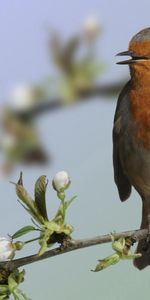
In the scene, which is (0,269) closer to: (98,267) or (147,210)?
(98,267)

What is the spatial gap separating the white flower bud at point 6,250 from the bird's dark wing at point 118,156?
27.6 inches

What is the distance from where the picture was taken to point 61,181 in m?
0.74

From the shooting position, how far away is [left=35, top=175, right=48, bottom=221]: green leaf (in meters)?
0.73

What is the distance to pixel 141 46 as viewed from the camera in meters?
1.13

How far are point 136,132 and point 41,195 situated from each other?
0.60 meters

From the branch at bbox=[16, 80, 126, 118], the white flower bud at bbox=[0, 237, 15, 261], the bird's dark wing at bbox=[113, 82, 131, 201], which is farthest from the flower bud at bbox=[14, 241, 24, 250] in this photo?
the bird's dark wing at bbox=[113, 82, 131, 201]

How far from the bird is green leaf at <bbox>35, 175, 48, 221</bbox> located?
0.44 m

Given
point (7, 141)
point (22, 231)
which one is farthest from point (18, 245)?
point (7, 141)

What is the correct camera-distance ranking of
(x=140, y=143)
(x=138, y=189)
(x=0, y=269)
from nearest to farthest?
(x=0, y=269), (x=140, y=143), (x=138, y=189)

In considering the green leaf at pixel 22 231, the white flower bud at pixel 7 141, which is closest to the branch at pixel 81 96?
the white flower bud at pixel 7 141

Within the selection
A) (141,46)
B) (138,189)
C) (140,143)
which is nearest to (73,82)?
(141,46)

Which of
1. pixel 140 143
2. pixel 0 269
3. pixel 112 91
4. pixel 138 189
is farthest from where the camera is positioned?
pixel 138 189

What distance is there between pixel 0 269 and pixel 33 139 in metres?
0.47

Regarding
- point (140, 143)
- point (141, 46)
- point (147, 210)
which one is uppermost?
point (141, 46)
